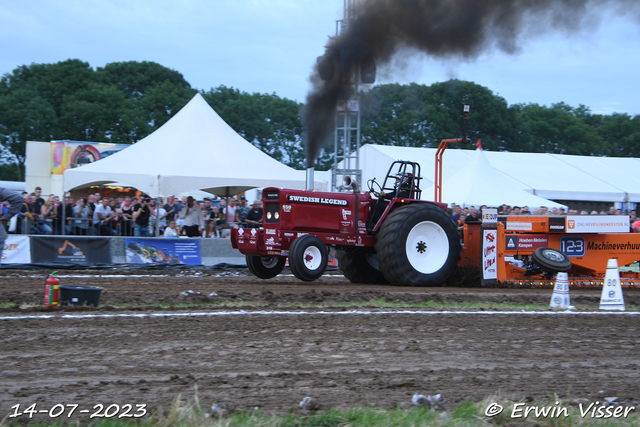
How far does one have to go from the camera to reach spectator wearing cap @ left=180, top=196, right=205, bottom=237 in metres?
15.1

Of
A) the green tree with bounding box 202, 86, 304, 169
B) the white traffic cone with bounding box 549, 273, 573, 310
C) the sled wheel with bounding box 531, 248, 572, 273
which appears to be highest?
the green tree with bounding box 202, 86, 304, 169

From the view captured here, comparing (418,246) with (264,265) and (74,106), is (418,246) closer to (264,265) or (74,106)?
(264,265)

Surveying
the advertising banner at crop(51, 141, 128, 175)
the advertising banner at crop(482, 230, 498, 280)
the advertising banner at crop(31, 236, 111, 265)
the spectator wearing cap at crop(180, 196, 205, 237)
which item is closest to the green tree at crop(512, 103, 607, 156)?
the advertising banner at crop(51, 141, 128, 175)

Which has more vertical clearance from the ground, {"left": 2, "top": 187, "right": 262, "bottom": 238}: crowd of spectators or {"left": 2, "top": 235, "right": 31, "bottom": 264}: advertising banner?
{"left": 2, "top": 187, "right": 262, "bottom": 238}: crowd of spectators

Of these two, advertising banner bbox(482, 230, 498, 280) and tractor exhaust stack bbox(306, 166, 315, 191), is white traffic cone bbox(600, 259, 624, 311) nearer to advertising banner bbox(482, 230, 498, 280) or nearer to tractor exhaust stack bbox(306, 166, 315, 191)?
advertising banner bbox(482, 230, 498, 280)

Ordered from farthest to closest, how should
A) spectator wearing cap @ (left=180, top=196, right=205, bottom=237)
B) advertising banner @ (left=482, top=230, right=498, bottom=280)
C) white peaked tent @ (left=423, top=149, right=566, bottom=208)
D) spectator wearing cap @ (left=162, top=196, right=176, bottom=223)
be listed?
1. white peaked tent @ (left=423, top=149, right=566, bottom=208)
2. spectator wearing cap @ (left=162, top=196, right=176, bottom=223)
3. spectator wearing cap @ (left=180, top=196, right=205, bottom=237)
4. advertising banner @ (left=482, top=230, right=498, bottom=280)

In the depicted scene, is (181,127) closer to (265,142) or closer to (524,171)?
(524,171)

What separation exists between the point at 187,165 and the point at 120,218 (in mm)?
1951

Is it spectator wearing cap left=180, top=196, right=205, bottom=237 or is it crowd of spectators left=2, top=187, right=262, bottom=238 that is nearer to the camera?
crowd of spectators left=2, top=187, right=262, bottom=238

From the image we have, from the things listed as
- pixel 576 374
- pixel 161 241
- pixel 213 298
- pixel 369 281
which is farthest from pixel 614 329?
pixel 161 241

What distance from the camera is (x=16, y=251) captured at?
12945 millimetres

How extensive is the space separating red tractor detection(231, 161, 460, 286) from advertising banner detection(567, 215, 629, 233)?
209 cm

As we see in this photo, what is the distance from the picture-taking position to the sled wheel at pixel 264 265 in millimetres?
11172

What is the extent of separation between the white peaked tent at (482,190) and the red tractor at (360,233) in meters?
10.4
